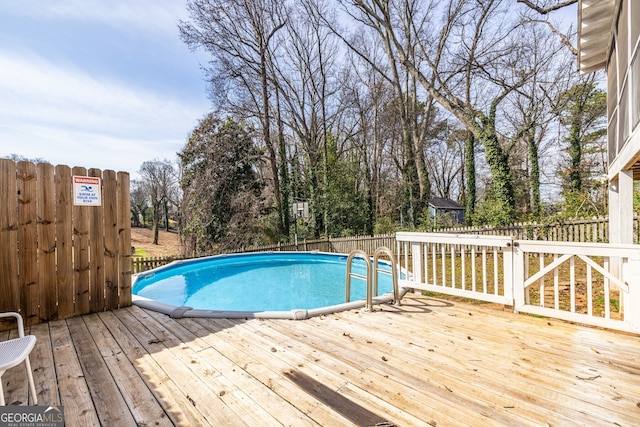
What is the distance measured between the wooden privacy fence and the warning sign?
0.04 metres

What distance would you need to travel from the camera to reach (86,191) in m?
3.34

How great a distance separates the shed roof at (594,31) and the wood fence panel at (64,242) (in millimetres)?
8043

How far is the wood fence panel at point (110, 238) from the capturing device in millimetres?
3486

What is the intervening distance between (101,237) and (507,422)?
14.0 ft

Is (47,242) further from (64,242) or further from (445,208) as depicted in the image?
(445,208)

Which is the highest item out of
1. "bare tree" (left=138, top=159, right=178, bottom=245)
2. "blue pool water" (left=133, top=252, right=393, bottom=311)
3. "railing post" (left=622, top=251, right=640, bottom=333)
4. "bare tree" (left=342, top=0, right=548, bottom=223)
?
"bare tree" (left=342, top=0, right=548, bottom=223)

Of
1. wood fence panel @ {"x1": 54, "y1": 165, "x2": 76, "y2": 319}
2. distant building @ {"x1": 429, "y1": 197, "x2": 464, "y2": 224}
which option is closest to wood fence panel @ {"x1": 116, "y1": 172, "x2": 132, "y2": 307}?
wood fence panel @ {"x1": 54, "y1": 165, "x2": 76, "y2": 319}

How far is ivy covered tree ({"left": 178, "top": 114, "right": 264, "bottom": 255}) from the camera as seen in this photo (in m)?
11.8

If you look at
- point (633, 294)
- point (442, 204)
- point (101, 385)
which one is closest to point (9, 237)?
point (101, 385)

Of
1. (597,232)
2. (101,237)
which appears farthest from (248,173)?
(597,232)

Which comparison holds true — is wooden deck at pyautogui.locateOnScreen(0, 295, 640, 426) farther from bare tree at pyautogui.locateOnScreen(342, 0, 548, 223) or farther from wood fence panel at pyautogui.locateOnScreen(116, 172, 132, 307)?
bare tree at pyautogui.locateOnScreen(342, 0, 548, 223)

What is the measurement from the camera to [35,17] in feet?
17.1

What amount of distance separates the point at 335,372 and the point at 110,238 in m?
3.21

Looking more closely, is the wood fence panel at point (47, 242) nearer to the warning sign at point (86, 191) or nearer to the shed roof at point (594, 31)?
the warning sign at point (86, 191)
